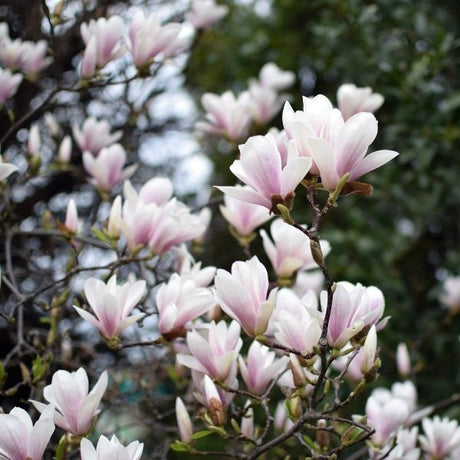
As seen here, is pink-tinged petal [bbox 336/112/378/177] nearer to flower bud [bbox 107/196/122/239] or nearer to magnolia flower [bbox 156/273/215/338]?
magnolia flower [bbox 156/273/215/338]

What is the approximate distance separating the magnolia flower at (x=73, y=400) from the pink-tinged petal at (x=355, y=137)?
44cm

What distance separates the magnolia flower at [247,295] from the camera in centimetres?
79

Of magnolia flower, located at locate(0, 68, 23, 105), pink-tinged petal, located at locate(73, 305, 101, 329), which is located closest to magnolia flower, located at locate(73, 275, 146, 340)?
pink-tinged petal, located at locate(73, 305, 101, 329)

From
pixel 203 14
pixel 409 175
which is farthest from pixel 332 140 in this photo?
pixel 409 175

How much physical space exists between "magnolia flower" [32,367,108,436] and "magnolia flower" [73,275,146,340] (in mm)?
94

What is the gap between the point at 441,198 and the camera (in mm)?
2223

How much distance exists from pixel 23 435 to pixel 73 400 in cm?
8

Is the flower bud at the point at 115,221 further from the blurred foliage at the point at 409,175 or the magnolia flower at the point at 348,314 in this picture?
the blurred foliage at the point at 409,175

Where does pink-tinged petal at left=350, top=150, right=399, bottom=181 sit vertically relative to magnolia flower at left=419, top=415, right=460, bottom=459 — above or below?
above

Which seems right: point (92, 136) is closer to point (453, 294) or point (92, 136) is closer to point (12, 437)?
point (12, 437)

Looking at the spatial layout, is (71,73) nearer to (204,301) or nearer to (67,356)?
(67,356)

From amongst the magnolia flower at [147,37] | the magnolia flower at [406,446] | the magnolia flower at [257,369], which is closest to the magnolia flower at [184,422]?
the magnolia flower at [257,369]

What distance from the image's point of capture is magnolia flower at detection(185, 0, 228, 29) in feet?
5.94

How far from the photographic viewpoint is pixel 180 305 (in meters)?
0.90
